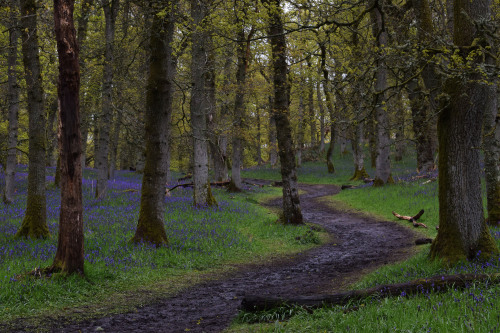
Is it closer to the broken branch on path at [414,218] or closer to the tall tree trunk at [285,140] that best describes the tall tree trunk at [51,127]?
the tall tree trunk at [285,140]

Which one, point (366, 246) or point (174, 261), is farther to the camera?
point (366, 246)

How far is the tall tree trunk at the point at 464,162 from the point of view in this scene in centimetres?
735

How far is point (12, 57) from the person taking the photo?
1546 centimetres

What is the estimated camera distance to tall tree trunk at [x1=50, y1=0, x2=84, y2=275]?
7102mm

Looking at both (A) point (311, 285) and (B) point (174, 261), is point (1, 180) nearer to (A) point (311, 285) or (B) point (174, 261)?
(B) point (174, 261)

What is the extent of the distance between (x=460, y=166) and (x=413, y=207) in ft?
31.8

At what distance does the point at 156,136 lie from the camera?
34.8 feet

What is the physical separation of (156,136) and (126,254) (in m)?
3.41

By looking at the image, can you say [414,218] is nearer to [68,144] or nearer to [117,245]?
[117,245]

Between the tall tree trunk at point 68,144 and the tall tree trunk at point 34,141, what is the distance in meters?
3.64

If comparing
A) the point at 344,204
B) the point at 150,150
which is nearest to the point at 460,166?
the point at 150,150

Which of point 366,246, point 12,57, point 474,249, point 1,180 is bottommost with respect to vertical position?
point 366,246

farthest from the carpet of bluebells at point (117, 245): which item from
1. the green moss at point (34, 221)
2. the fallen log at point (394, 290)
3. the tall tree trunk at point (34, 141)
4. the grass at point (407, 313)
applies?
the fallen log at point (394, 290)

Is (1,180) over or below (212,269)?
over
